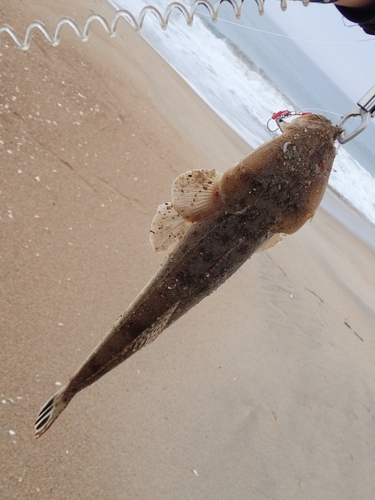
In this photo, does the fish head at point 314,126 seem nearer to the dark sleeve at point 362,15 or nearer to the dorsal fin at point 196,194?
the dorsal fin at point 196,194

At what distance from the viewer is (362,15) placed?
233cm

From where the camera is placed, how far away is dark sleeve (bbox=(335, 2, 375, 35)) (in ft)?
7.55

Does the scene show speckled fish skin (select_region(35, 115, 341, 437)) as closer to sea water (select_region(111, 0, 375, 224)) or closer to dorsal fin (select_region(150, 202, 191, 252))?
dorsal fin (select_region(150, 202, 191, 252))

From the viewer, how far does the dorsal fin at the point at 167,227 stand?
7.34ft

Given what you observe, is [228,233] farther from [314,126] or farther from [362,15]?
[362,15]

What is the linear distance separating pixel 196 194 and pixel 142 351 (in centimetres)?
230

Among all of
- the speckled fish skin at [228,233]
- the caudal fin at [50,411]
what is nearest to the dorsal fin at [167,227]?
the speckled fish skin at [228,233]

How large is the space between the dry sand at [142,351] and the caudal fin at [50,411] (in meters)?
1.12

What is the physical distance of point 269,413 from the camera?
14.7ft

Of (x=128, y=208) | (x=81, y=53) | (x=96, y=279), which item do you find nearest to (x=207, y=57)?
(x=81, y=53)

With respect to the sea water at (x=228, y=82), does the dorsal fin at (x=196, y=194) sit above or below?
above

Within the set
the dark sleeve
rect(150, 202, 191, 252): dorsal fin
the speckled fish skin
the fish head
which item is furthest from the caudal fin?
the dark sleeve

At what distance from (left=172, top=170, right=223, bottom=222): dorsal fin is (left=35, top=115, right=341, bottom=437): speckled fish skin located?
0.12 ft

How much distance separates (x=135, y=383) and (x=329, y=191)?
42.9 feet
